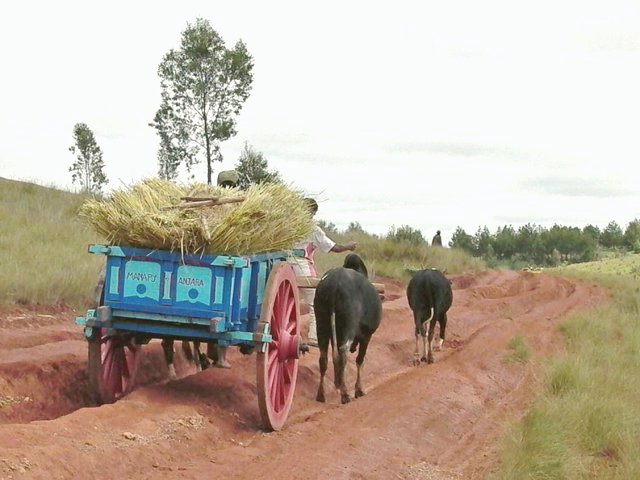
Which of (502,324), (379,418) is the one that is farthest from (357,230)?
(379,418)

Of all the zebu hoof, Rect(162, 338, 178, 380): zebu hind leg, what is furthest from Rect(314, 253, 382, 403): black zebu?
Rect(162, 338, 178, 380): zebu hind leg

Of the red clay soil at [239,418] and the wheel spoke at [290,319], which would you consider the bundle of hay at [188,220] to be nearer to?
the wheel spoke at [290,319]

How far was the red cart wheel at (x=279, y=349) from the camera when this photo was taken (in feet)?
24.3

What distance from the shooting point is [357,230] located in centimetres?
3681

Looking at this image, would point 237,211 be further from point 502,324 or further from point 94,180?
point 94,180

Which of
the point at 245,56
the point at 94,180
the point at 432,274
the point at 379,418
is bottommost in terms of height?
the point at 379,418

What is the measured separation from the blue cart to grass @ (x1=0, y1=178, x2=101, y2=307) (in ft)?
19.6

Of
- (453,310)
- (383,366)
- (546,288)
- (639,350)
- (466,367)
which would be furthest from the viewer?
(546,288)

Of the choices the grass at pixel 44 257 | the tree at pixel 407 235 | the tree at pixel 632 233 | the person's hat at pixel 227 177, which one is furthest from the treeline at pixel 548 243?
the person's hat at pixel 227 177

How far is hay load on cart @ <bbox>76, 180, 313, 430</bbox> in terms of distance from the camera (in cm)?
716

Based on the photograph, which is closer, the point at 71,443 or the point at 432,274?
the point at 71,443

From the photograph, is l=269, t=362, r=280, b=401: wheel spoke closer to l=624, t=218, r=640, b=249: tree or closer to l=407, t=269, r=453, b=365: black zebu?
l=407, t=269, r=453, b=365: black zebu

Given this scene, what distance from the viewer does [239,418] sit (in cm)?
799

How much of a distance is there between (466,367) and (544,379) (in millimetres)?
1247
